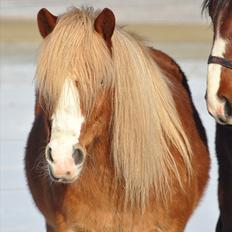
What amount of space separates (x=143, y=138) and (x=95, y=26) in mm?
698

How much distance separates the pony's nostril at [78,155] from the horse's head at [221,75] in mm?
739

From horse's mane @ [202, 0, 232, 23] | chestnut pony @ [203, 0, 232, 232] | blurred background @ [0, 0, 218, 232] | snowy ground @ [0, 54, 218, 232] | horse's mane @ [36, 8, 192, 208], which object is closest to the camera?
horse's mane @ [36, 8, 192, 208]

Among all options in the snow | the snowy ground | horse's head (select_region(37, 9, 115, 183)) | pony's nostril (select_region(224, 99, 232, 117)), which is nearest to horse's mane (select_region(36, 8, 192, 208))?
horse's head (select_region(37, 9, 115, 183))

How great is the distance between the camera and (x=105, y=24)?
16.0 ft

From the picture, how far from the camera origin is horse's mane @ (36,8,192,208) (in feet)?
15.7

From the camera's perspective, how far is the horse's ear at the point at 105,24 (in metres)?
4.83

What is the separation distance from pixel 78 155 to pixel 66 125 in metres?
0.16

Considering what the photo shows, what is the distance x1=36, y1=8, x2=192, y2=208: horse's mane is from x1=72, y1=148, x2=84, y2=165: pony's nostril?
22 centimetres

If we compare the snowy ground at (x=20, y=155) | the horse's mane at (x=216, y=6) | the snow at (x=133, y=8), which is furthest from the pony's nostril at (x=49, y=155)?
the snow at (x=133, y=8)

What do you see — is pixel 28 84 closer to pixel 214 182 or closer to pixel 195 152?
pixel 214 182

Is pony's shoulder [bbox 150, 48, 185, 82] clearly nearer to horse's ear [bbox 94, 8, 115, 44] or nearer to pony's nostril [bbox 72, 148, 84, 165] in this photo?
horse's ear [bbox 94, 8, 115, 44]

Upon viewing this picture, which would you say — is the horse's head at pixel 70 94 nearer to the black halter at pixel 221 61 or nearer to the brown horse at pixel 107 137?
the brown horse at pixel 107 137

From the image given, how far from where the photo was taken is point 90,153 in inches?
198

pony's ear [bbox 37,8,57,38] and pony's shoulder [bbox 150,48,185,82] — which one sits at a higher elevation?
pony's ear [bbox 37,8,57,38]
